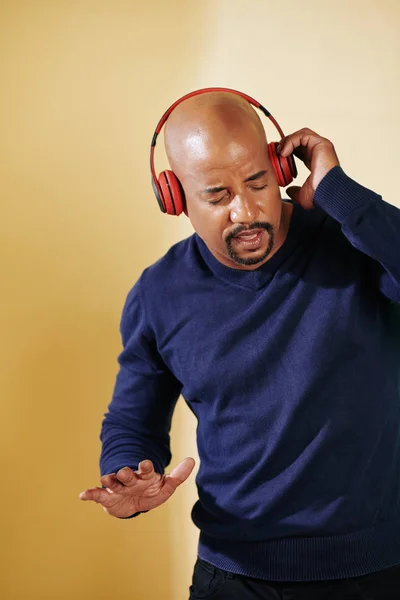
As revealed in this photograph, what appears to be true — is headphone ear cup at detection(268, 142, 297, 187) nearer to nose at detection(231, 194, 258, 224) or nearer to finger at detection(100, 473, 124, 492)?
nose at detection(231, 194, 258, 224)

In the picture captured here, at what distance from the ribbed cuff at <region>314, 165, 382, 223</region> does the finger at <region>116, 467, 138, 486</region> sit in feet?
1.83

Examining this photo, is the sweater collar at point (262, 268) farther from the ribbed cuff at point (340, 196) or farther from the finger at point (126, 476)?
the finger at point (126, 476)

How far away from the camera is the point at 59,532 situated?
213 cm

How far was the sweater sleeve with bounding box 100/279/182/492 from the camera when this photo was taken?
1482mm

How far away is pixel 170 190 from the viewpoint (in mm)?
1389

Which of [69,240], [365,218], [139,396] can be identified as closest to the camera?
[365,218]

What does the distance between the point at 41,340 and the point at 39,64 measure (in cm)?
78

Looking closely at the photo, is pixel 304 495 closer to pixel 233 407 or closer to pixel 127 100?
pixel 233 407

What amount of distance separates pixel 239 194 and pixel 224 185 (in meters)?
0.03

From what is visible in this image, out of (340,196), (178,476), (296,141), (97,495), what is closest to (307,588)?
(178,476)

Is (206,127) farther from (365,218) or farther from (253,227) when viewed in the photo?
(365,218)

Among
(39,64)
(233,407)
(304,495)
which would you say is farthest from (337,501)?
(39,64)

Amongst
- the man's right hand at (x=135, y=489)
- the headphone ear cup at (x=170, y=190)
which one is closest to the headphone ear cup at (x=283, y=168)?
the headphone ear cup at (x=170, y=190)

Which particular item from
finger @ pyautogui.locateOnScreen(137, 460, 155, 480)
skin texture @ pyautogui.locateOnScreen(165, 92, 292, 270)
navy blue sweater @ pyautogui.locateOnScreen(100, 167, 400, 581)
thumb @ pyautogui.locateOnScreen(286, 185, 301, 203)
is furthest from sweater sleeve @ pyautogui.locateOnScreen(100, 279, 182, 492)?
thumb @ pyautogui.locateOnScreen(286, 185, 301, 203)
